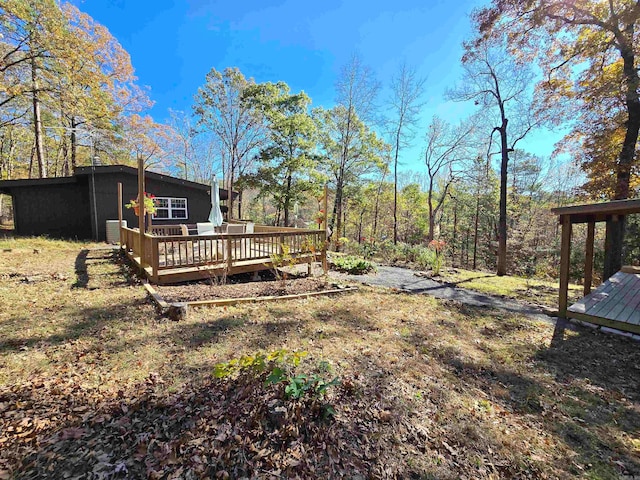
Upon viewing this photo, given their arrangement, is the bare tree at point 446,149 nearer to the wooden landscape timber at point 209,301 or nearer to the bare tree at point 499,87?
Result: the bare tree at point 499,87

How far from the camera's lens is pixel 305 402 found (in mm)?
2316

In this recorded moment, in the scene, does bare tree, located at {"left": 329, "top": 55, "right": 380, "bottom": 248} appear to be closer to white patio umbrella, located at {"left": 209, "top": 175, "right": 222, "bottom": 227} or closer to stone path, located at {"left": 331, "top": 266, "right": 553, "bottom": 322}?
stone path, located at {"left": 331, "top": 266, "right": 553, "bottom": 322}

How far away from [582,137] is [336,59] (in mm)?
13149

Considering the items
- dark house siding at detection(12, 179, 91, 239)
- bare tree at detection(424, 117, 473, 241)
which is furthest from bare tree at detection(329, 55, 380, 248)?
dark house siding at detection(12, 179, 91, 239)

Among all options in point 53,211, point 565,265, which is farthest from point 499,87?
point 53,211

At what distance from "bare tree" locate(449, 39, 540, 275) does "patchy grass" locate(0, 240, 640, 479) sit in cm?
649

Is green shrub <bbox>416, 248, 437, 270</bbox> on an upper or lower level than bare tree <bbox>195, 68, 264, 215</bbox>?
lower

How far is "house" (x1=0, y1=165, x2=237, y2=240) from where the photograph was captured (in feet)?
39.1

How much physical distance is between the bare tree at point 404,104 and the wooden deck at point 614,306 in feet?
39.5

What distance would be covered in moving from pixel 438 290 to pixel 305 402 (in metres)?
5.93

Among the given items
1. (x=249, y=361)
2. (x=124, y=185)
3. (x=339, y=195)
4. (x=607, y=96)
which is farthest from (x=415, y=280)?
(x=124, y=185)

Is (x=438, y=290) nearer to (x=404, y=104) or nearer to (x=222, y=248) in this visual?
(x=222, y=248)

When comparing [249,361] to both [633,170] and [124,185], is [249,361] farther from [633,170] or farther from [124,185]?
[124,185]

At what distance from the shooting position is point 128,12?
12.0 metres
